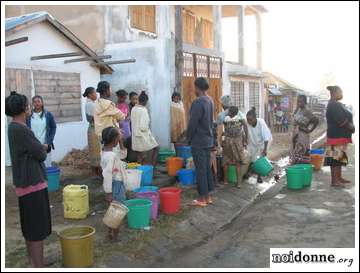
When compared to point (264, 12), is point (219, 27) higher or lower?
lower

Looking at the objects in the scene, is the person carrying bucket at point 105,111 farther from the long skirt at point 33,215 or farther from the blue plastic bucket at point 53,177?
the long skirt at point 33,215

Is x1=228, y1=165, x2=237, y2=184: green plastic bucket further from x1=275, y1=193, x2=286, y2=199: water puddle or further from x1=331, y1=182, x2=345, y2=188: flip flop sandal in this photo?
x1=331, y1=182, x2=345, y2=188: flip flop sandal

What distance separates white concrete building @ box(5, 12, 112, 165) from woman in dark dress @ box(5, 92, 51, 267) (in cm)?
537

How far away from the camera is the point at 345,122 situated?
7.84 meters

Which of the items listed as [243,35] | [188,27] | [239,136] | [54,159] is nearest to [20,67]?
[54,159]

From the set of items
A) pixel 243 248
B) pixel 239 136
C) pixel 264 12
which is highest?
pixel 264 12

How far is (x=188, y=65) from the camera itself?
1272 cm

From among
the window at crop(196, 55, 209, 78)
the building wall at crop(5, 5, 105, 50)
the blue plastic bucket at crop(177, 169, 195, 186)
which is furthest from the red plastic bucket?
the building wall at crop(5, 5, 105, 50)

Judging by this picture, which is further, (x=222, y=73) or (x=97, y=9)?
(x=222, y=73)

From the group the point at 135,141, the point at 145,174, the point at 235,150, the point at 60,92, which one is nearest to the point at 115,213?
the point at 145,174

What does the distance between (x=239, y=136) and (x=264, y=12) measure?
16.7 meters

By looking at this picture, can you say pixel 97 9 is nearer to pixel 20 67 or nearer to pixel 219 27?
pixel 20 67

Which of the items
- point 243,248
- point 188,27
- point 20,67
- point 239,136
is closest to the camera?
point 243,248

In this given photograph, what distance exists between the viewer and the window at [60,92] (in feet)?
33.0
